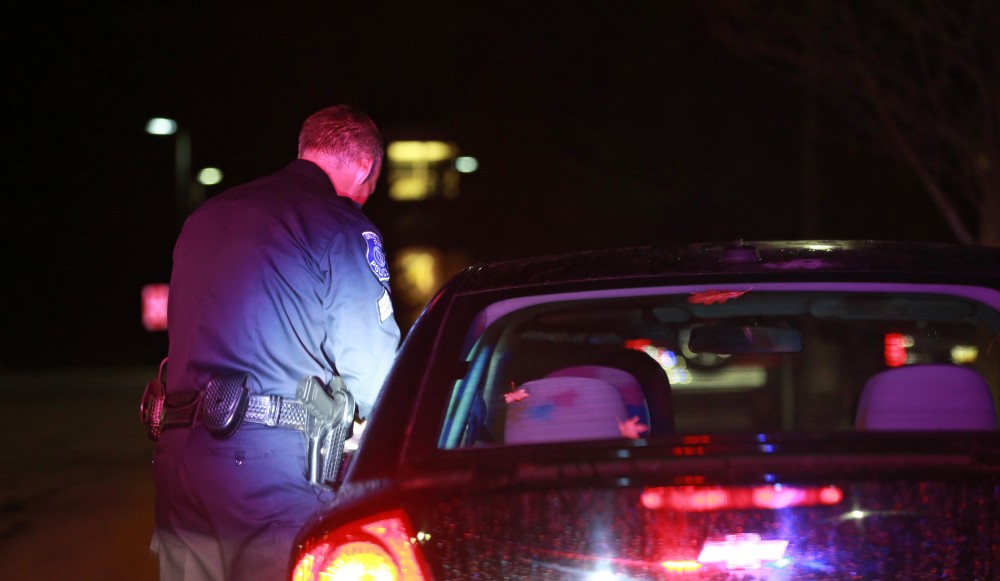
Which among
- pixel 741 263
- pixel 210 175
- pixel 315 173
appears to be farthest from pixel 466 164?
pixel 741 263

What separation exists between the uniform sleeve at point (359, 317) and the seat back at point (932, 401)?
47.3 inches

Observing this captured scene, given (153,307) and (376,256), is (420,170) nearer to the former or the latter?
(153,307)

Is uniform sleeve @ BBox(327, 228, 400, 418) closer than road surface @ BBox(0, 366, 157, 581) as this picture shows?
Yes

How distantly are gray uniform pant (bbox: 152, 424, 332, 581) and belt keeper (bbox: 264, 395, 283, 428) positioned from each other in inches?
0.9

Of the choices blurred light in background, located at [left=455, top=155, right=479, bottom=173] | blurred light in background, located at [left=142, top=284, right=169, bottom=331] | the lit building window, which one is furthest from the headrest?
the lit building window

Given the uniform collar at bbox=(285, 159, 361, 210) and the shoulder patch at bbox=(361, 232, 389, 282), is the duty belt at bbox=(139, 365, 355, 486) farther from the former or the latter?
the uniform collar at bbox=(285, 159, 361, 210)

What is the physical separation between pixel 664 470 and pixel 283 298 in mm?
1501

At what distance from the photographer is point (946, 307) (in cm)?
381

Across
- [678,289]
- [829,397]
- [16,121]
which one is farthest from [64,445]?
[16,121]

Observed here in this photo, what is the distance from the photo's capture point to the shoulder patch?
11.2 feet

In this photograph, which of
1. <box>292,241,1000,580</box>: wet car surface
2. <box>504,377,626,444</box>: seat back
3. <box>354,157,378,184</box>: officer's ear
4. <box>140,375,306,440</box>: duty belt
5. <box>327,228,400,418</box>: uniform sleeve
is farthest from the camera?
<box>354,157,378,184</box>: officer's ear

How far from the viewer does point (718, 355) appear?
13.1ft

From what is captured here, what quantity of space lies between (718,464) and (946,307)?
194cm

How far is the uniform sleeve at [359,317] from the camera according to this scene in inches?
132
